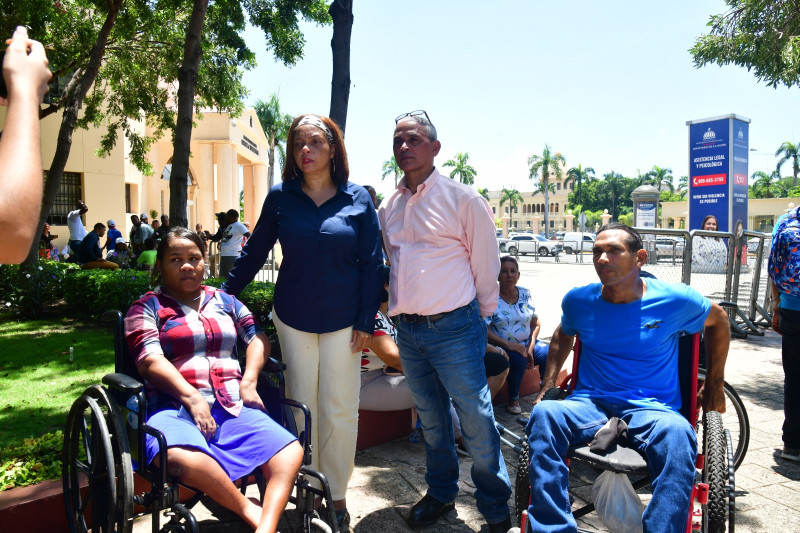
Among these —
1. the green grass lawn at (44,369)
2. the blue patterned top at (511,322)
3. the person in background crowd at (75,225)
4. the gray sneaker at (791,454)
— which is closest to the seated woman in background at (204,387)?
the green grass lawn at (44,369)

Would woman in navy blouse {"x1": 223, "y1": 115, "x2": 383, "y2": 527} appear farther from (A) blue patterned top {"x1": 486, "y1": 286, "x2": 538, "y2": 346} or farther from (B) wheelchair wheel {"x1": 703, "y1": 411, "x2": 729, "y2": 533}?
(A) blue patterned top {"x1": 486, "y1": 286, "x2": 538, "y2": 346}

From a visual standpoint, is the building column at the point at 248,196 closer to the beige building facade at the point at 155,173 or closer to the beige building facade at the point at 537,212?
the beige building facade at the point at 155,173

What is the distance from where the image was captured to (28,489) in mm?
2883

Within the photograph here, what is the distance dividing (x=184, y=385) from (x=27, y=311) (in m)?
8.12

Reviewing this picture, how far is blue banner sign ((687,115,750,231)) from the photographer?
1395 cm

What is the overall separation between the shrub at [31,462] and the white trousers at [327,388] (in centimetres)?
142

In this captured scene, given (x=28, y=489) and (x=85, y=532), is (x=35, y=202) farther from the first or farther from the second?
(x=28, y=489)

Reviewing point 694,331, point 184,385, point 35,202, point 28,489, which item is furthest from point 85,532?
point 694,331

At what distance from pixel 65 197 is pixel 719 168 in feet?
64.9

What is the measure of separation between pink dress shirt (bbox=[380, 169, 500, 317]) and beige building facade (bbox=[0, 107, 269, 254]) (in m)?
14.0

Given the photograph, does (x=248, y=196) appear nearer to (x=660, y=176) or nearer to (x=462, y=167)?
(x=462, y=167)

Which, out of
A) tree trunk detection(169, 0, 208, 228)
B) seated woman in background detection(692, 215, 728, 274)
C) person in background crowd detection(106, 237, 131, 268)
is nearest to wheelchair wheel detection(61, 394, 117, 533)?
tree trunk detection(169, 0, 208, 228)

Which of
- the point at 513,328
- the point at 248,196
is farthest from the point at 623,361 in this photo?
the point at 248,196

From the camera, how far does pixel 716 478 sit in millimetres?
2436
